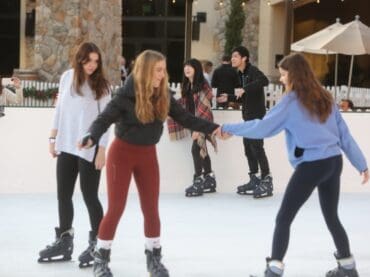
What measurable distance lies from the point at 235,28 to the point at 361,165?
17.6m

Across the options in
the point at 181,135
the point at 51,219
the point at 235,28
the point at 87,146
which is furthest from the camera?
the point at 235,28

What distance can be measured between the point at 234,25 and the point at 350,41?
9797 mm

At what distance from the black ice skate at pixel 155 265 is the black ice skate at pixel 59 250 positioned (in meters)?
0.72

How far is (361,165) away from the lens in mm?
4844

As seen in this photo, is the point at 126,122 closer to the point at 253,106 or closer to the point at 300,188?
the point at 300,188

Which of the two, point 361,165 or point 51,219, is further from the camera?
point 51,219

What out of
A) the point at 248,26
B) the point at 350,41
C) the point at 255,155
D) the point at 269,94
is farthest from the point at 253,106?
the point at 248,26

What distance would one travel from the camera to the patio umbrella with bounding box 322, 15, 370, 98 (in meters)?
12.4

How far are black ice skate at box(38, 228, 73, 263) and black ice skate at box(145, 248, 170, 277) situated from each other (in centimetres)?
72

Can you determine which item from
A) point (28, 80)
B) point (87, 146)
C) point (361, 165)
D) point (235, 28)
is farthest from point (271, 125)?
point (235, 28)

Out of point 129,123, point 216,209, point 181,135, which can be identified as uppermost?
point 129,123

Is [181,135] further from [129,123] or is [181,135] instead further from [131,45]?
[131,45]

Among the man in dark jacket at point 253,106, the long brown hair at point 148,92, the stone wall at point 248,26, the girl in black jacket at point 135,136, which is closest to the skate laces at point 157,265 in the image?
the girl in black jacket at point 135,136

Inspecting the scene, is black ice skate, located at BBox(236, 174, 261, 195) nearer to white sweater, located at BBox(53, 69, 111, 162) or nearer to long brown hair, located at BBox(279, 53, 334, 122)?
white sweater, located at BBox(53, 69, 111, 162)
